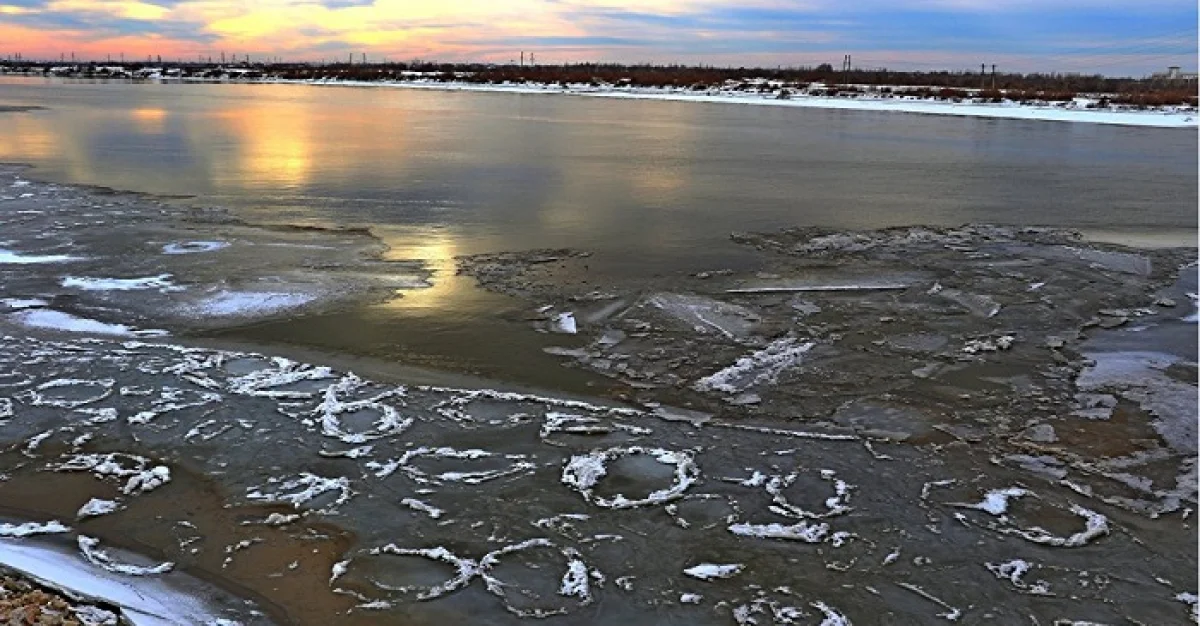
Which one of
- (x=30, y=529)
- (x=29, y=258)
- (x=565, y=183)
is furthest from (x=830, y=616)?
(x=565, y=183)

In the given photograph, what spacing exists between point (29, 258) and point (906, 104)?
130ft

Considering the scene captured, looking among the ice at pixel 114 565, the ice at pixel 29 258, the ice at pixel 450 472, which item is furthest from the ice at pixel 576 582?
the ice at pixel 29 258

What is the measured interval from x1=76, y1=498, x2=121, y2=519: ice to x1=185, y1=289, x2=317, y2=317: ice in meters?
3.00

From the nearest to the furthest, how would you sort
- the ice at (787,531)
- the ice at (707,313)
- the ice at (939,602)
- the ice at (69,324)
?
the ice at (939,602), the ice at (787,531), the ice at (69,324), the ice at (707,313)

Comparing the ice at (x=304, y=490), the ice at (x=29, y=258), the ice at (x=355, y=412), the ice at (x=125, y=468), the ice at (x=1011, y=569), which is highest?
the ice at (x=29, y=258)

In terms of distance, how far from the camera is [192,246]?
367 inches

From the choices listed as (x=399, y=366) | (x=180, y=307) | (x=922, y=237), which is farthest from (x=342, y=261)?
(x=922, y=237)

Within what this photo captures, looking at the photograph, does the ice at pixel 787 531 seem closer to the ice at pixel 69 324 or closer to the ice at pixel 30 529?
the ice at pixel 30 529

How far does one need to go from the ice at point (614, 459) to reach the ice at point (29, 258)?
6.65 m

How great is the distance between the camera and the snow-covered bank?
110 feet

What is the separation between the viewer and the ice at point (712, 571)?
3725mm

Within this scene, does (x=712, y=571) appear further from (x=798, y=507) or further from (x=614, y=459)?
(x=614, y=459)

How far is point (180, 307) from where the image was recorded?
724 centimetres

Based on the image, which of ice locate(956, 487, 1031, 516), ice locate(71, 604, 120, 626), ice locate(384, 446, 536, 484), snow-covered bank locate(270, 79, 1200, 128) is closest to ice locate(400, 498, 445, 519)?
ice locate(384, 446, 536, 484)
